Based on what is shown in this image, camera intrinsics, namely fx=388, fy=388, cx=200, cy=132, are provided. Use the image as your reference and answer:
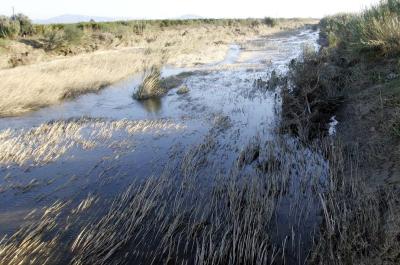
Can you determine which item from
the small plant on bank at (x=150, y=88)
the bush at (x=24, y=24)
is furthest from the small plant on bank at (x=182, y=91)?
the bush at (x=24, y=24)

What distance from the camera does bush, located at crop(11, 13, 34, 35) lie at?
30.5 m

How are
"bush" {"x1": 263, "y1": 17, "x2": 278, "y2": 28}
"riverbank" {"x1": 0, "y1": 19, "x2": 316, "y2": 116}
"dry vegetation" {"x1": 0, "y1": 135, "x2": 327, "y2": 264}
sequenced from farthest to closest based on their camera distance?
"bush" {"x1": 263, "y1": 17, "x2": 278, "y2": 28} → "riverbank" {"x1": 0, "y1": 19, "x2": 316, "y2": 116} → "dry vegetation" {"x1": 0, "y1": 135, "x2": 327, "y2": 264}

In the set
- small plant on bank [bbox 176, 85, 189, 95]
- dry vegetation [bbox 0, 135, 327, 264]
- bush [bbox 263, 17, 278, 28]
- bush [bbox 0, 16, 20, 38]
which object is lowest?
dry vegetation [bbox 0, 135, 327, 264]

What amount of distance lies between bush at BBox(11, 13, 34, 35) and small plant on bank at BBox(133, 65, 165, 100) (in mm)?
17472

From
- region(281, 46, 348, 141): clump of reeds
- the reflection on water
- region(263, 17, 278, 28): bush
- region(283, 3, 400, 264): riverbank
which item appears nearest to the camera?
region(283, 3, 400, 264): riverbank

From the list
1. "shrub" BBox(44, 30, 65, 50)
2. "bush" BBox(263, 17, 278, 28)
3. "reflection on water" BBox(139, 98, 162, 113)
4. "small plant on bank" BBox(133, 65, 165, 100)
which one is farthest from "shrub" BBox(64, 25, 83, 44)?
"bush" BBox(263, 17, 278, 28)

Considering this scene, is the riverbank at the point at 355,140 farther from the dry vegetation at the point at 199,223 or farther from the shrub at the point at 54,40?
the shrub at the point at 54,40

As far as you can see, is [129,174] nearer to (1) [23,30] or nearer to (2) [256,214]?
(2) [256,214]

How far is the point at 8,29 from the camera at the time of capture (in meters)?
28.2

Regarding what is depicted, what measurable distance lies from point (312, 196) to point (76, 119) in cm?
908

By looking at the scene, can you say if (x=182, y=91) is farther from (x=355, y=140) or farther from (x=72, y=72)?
(x=355, y=140)

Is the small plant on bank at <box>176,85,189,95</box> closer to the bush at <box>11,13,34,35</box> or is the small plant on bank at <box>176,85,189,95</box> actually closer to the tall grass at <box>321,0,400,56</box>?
the tall grass at <box>321,0,400,56</box>

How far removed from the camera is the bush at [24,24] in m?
30.5

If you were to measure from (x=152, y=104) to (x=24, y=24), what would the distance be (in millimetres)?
20649
